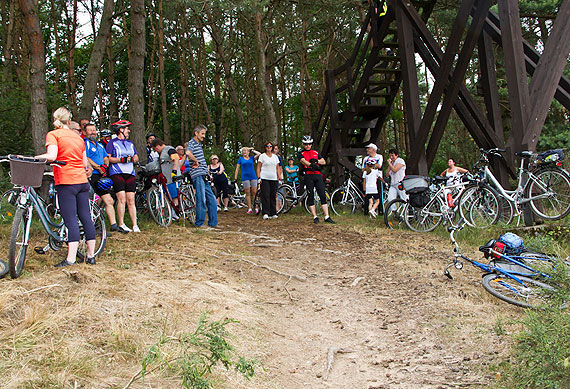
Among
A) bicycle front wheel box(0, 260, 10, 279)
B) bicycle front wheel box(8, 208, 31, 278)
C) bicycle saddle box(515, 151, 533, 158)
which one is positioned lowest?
bicycle front wheel box(0, 260, 10, 279)

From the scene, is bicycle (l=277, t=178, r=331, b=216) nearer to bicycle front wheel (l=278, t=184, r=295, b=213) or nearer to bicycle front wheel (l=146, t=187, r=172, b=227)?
bicycle front wheel (l=278, t=184, r=295, b=213)

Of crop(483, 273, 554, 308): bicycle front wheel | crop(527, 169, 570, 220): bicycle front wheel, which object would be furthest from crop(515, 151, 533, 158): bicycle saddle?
crop(483, 273, 554, 308): bicycle front wheel

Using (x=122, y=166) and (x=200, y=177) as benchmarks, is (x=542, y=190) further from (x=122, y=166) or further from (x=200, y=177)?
(x=122, y=166)

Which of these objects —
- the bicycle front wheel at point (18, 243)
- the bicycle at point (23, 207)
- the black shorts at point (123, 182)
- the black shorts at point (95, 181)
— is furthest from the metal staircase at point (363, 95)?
the bicycle front wheel at point (18, 243)

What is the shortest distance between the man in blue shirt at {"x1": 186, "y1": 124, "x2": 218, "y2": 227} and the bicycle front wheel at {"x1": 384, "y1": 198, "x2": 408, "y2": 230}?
139 inches

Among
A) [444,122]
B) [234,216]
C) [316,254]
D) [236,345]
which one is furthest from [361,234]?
[236,345]

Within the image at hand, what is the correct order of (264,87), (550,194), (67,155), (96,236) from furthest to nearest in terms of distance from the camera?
(264,87)
(550,194)
(96,236)
(67,155)

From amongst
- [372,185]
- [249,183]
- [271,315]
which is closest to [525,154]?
[372,185]

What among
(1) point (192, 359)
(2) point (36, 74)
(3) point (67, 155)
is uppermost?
(2) point (36, 74)

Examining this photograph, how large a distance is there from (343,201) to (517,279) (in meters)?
9.26

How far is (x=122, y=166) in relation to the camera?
8438mm

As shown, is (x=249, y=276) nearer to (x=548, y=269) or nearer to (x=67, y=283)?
(x=67, y=283)

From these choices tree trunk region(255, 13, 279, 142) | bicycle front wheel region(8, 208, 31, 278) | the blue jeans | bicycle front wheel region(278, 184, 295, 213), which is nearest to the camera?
bicycle front wheel region(8, 208, 31, 278)

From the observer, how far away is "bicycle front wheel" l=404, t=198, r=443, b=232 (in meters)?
9.77
